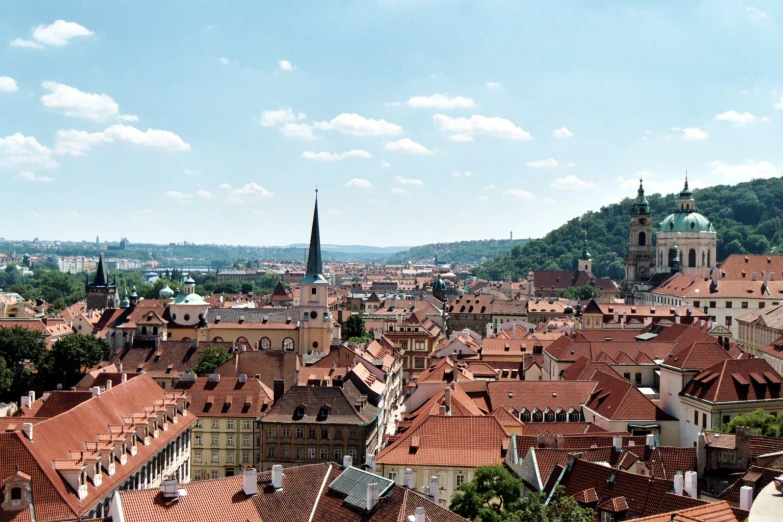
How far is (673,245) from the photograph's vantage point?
175 m

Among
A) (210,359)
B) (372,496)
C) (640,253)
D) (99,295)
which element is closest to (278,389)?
(210,359)

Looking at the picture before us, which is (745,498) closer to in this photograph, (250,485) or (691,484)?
(691,484)

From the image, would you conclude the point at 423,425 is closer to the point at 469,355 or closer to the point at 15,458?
the point at 15,458

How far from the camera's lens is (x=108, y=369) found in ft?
260

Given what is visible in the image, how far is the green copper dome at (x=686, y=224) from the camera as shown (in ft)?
564

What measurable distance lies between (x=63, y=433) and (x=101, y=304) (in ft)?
443

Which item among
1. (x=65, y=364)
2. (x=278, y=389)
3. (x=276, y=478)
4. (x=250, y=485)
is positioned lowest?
(x=65, y=364)

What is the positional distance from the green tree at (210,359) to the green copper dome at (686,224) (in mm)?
108126

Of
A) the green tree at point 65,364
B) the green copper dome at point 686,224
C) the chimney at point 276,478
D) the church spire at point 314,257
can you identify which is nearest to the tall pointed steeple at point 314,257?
the church spire at point 314,257

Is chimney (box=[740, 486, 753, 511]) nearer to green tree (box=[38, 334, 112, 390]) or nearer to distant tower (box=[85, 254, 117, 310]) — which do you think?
green tree (box=[38, 334, 112, 390])

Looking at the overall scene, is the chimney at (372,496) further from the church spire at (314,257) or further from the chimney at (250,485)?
the church spire at (314,257)

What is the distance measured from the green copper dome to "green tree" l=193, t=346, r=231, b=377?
108m

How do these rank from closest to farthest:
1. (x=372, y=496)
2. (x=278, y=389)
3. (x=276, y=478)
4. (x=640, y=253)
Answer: (x=372, y=496)
(x=276, y=478)
(x=278, y=389)
(x=640, y=253)

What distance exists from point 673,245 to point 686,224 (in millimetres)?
5149
